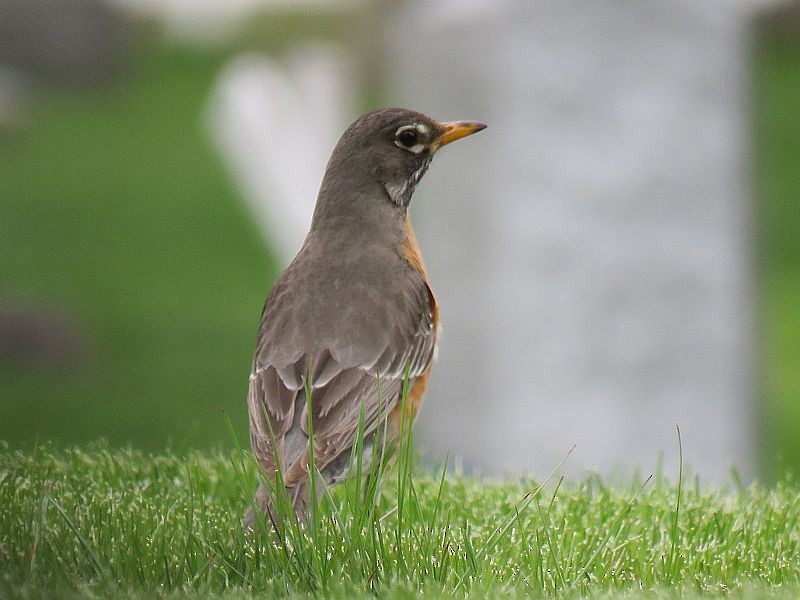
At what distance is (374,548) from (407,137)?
226 centimetres

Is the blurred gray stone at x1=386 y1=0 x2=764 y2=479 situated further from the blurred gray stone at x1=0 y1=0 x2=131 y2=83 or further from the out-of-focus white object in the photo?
the blurred gray stone at x1=0 y1=0 x2=131 y2=83

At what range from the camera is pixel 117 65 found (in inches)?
1363

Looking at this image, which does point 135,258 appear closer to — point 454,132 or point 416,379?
point 454,132

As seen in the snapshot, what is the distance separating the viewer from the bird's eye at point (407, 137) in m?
6.71

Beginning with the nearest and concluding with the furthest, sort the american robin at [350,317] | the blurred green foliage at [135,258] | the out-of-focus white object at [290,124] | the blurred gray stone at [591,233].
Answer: the american robin at [350,317] < the blurred gray stone at [591,233] < the out-of-focus white object at [290,124] < the blurred green foliage at [135,258]

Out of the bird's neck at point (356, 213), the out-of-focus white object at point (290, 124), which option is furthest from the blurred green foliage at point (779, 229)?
the bird's neck at point (356, 213)

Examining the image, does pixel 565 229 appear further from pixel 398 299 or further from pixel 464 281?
pixel 398 299

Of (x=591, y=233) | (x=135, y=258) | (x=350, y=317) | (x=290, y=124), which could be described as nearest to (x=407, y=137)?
(x=350, y=317)

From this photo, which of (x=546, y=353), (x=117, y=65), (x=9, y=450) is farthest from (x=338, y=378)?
(x=117, y=65)

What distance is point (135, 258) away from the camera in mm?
25875

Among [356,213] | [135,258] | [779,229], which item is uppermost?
[356,213]

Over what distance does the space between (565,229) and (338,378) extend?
6.13m

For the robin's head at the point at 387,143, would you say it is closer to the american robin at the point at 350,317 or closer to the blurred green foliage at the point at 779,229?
the american robin at the point at 350,317

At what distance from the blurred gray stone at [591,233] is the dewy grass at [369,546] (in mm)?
5622
